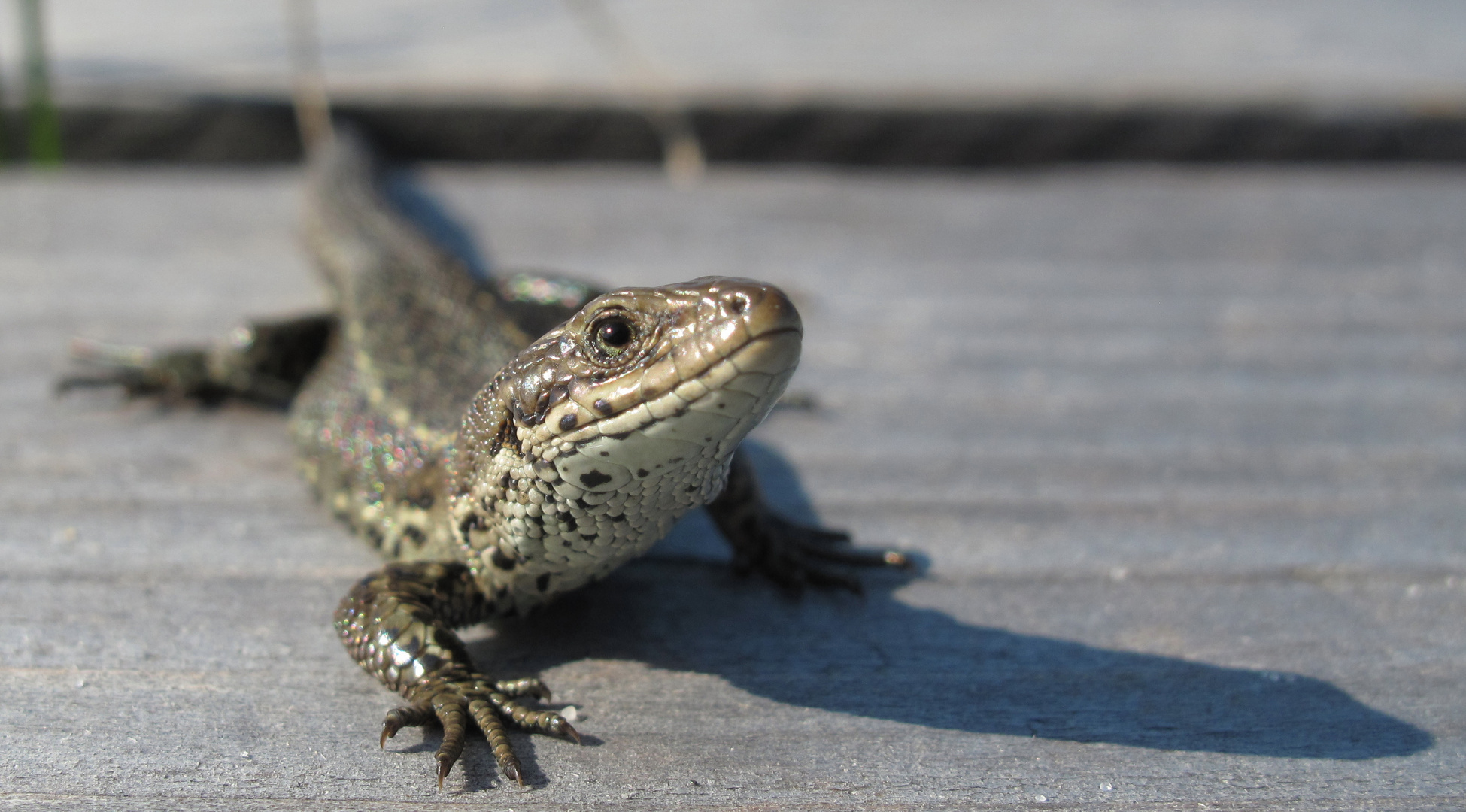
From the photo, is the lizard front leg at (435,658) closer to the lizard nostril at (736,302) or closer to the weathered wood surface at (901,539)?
the weathered wood surface at (901,539)

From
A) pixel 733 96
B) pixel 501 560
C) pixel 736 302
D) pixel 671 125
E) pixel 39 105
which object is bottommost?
pixel 501 560

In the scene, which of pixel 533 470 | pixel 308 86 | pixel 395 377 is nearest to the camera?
pixel 533 470

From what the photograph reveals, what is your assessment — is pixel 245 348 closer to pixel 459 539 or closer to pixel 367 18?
pixel 459 539

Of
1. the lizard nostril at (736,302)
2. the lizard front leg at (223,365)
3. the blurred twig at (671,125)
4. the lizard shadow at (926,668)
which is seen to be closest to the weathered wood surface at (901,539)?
the lizard shadow at (926,668)

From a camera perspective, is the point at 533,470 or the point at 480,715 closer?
the point at 480,715

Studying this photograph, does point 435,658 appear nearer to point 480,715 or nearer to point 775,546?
point 480,715

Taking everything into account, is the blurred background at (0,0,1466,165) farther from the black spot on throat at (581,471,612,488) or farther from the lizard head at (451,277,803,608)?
the black spot on throat at (581,471,612,488)

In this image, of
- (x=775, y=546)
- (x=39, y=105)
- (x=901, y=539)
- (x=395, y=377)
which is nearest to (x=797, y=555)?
(x=775, y=546)
